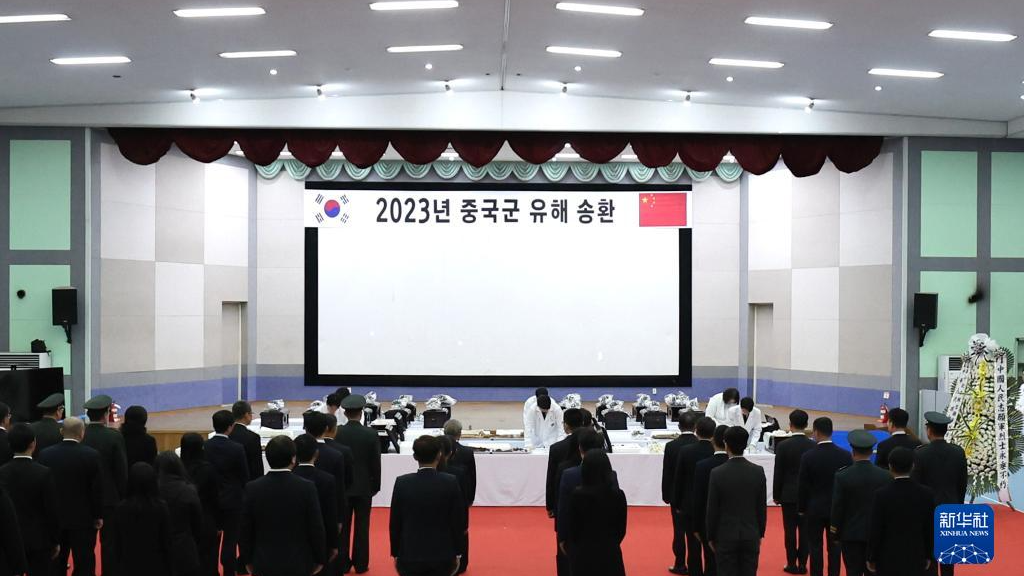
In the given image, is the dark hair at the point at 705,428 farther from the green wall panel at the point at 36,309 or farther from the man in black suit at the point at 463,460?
the green wall panel at the point at 36,309

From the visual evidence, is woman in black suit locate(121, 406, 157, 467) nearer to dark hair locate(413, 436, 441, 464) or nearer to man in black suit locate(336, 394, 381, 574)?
man in black suit locate(336, 394, 381, 574)

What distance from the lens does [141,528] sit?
3.95 metres

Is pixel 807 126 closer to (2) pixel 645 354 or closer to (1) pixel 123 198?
(2) pixel 645 354

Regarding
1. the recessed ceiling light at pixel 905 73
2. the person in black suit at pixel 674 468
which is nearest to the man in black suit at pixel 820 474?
the person in black suit at pixel 674 468

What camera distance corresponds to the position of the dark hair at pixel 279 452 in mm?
4074

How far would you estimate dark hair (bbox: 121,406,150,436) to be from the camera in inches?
236

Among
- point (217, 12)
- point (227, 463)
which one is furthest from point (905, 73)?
point (227, 463)

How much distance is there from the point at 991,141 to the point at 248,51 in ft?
32.7

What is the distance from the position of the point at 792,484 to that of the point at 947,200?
759 cm

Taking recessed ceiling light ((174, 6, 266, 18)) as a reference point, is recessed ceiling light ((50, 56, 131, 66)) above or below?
below

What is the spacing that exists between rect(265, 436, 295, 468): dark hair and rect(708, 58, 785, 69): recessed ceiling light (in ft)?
23.6

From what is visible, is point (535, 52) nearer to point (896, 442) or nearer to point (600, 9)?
point (600, 9)

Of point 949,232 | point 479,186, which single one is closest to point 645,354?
point 479,186

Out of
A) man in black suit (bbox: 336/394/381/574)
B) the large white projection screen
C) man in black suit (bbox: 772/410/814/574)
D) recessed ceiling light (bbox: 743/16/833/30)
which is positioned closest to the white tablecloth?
man in black suit (bbox: 772/410/814/574)
